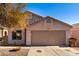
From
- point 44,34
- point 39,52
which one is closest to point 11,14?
point 39,52

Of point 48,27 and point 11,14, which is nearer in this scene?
point 11,14

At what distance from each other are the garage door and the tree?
5.27m

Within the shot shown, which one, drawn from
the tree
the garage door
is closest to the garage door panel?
the garage door

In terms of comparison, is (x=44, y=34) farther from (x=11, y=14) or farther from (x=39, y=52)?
(x=11, y=14)

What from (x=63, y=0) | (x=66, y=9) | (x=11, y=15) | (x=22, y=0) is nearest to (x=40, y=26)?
(x=66, y=9)

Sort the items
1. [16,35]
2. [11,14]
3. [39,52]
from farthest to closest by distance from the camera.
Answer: [16,35] < [39,52] < [11,14]

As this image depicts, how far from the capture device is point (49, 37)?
74.5ft

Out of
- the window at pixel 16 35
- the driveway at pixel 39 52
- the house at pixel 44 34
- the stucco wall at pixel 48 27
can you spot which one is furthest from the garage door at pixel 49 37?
the driveway at pixel 39 52

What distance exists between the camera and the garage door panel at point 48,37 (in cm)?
2255

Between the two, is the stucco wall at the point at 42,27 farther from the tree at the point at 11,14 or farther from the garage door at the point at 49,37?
the tree at the point at 11,14

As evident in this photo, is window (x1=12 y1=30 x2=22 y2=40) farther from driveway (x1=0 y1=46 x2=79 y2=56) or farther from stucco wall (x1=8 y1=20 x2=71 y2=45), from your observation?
driveway (x1=0 y1=46 x2=79 y2=56)

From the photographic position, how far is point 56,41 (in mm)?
22641

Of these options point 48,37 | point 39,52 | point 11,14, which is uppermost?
point 11,14

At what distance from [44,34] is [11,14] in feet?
24.7
